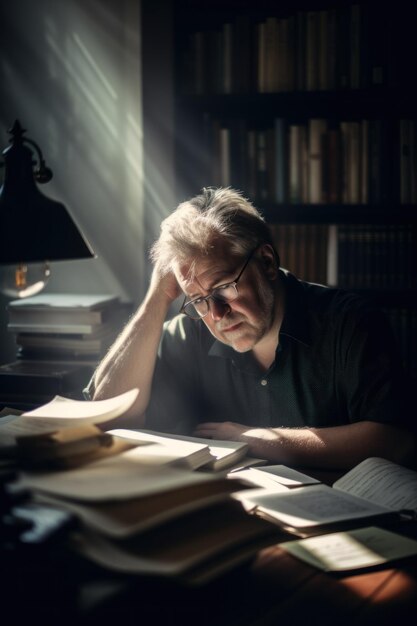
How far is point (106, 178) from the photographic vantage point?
9.07ft

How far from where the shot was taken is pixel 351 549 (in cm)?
96

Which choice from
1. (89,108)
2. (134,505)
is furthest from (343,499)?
(89,108)

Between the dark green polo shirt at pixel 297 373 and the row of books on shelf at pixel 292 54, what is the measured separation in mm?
899

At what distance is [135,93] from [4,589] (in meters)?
2.24

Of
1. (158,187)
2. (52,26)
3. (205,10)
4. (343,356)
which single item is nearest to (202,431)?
(343,356)

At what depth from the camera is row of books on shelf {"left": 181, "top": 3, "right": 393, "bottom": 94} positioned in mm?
2309

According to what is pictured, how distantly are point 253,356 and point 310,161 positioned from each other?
0.90m

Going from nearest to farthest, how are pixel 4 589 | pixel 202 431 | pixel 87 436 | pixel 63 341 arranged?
1. pixel 4 589
2. pixel 87 436
3. pixel 202 431
4. pixel 63 341

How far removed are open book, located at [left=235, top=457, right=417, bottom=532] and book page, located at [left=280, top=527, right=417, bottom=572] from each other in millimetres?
25

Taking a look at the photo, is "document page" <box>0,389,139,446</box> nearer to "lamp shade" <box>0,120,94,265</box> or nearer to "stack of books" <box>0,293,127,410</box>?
"lamp shade" <box>0,120,94,265</box>

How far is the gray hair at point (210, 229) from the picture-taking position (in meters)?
1.64

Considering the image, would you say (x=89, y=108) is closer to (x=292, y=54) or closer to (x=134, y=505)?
(x=292, y=54)

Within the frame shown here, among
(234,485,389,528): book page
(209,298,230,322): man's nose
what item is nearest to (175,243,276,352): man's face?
(209,298,230,322): man's nose

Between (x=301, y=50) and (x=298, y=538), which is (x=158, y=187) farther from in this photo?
(x=298, y=538)
